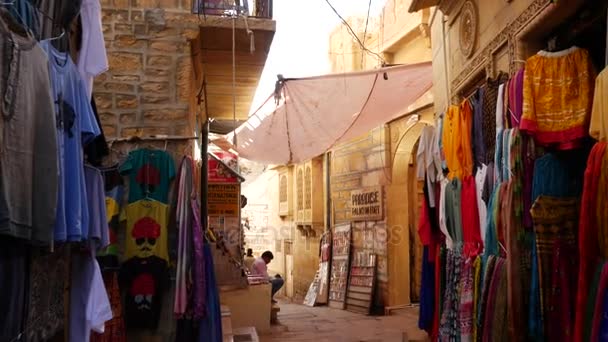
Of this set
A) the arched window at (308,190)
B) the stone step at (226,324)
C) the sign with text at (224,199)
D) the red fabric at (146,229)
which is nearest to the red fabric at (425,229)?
the stone step at (226,324)

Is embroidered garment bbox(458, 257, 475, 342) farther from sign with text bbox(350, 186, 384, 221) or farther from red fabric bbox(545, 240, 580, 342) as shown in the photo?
sign with text bbox(350, 186, 384, 221)

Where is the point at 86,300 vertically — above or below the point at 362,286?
above

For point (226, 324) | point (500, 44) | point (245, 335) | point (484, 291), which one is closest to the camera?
point (484, 291)

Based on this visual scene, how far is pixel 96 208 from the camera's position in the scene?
300cm

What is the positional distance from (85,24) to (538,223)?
9.87ft

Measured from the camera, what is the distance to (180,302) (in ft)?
15.8

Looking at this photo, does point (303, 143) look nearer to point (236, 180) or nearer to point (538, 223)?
point (236, 180)

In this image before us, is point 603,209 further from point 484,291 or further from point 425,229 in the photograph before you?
point 425,229

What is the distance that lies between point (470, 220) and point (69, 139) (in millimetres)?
3483

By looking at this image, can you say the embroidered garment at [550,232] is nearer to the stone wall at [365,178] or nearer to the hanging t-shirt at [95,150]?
the hanging t-shirt at [95,150]

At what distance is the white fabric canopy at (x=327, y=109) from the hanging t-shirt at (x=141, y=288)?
9.85 ft

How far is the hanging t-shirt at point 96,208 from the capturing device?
2963 millimetres

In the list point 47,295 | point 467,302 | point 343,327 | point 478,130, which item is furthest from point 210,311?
point 343,327

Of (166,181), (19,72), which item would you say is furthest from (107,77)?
(19,72)
